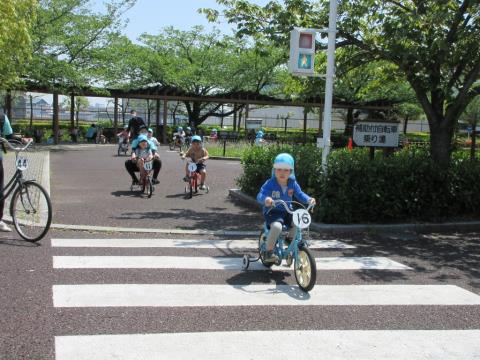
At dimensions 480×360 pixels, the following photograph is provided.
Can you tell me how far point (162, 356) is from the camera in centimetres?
389

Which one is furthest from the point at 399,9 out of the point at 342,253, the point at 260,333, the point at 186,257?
the point at 260,333

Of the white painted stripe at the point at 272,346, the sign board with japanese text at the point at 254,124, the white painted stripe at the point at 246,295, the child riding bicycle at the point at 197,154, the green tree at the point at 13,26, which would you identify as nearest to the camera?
the white painted stripe at the point at 272,346

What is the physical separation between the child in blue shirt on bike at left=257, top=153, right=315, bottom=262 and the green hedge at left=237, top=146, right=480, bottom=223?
300 cm

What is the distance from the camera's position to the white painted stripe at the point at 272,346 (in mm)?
3938

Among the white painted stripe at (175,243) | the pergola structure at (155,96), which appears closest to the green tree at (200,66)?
the pergola structure at (155,96)

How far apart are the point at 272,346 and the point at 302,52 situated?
621 centimetres

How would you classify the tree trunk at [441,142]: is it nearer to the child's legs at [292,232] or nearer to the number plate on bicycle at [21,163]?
the child's legs at [292,232]

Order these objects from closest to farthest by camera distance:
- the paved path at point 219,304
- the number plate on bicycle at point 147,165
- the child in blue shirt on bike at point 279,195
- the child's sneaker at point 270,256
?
1. the paved path at point 219,304
2. the child in blue shirt on bike at point 279,195
3. the child's sneaker at point 270,256
4. the number plate on bicycle at point 147,165

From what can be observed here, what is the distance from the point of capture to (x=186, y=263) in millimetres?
6551

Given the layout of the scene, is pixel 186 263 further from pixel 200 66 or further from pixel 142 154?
pixel 200 66

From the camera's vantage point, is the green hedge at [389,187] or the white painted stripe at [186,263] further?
the green hedge at [389,187]

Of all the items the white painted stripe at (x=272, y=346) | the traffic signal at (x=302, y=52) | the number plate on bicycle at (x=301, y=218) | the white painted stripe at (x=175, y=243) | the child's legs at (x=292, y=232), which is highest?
the traffic signal at (x=302, y=52)

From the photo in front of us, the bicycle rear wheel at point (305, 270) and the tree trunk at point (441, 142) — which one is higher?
the tree trunk at point (441, 142)

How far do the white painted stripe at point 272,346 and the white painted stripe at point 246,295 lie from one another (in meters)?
0.77
